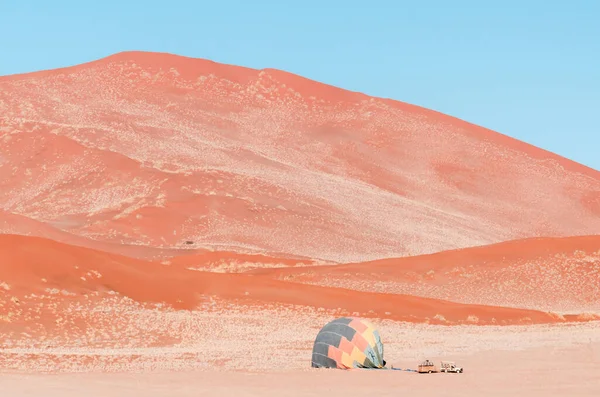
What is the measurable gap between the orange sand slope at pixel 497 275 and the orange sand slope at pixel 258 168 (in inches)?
874

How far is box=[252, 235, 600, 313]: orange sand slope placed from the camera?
43.1 metres

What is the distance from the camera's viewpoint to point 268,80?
130 m

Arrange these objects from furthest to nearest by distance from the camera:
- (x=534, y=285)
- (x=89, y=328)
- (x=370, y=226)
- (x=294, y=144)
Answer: (x=294, y=144) → (x=370, y=226) → (x=534, y=285) → (x=89, y=328)

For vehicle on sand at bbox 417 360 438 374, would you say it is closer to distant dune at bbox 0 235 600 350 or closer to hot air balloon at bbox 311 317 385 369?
hot air balloon at bbox 311 317 385 369

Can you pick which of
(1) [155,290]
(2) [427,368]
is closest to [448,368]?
(2) [427,368]

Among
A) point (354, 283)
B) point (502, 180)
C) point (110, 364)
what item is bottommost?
point (110, 364)

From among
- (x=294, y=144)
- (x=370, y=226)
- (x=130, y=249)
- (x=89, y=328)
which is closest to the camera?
(x=89, y=328)

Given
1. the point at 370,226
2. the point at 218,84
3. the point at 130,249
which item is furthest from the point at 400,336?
the point at 218,84

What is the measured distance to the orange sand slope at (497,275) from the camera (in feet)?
141

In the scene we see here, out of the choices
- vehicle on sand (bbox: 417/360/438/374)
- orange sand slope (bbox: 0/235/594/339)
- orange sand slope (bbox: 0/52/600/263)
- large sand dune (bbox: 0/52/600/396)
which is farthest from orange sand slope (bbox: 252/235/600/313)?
vehicle on sand (bbox: 417/360/438/374)

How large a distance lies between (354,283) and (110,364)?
24.4m

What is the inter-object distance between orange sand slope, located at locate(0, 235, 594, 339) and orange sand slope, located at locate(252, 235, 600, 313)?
18.0 ft

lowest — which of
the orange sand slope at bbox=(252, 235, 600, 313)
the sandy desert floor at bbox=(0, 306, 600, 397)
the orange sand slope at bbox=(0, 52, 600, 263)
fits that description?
the sandy desert floor at bbox=(0, 306, 600, 397)

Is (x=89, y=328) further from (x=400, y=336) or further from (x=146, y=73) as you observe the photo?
(x=146, y=73)
